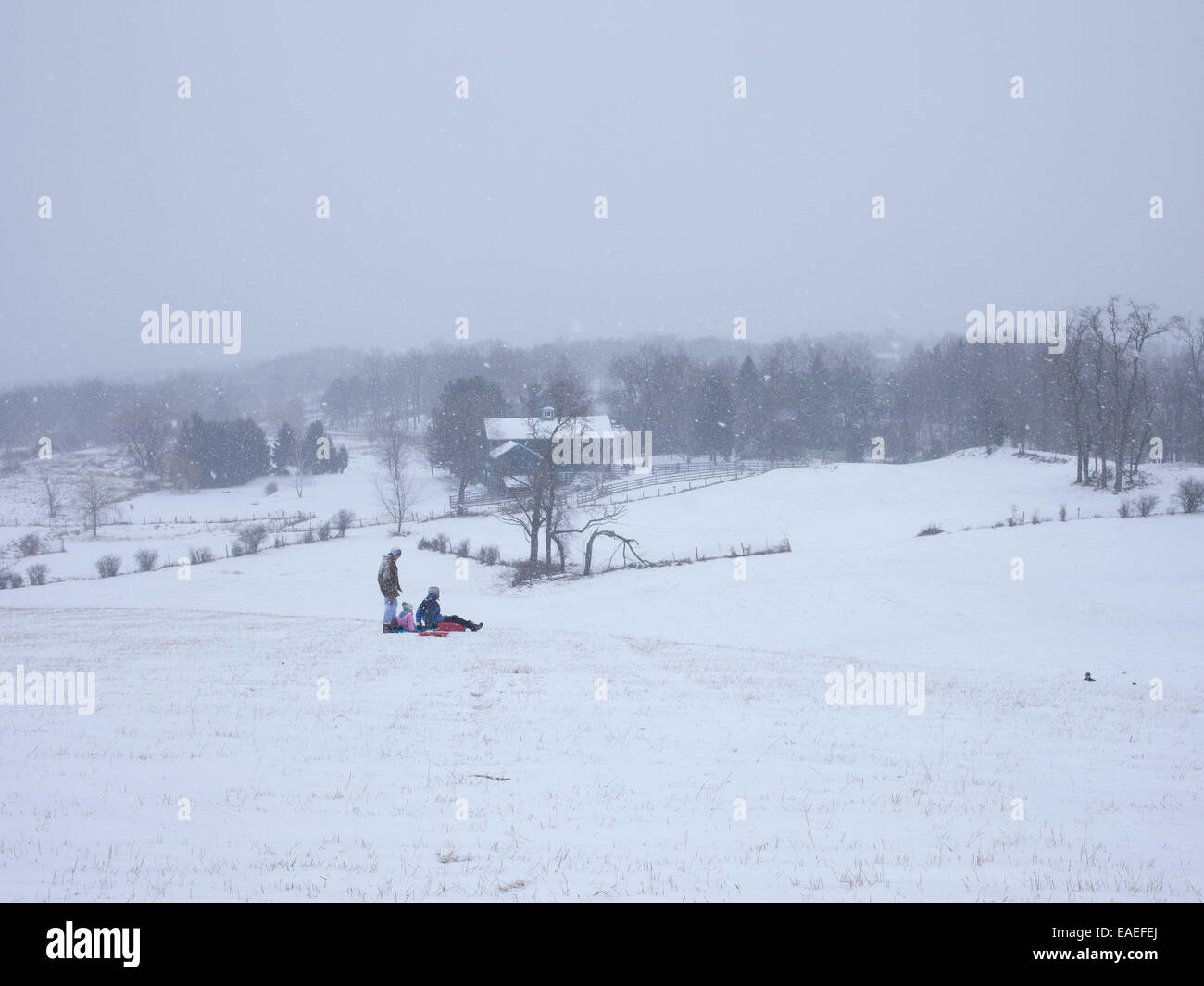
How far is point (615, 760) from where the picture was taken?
843cm

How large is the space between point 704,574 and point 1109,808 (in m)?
25.4

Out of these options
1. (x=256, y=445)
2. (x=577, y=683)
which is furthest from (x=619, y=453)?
(x=577, y=683)

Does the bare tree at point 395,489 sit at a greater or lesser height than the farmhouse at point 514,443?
lesser

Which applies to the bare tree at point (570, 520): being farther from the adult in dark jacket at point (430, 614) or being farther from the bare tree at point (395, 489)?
the adult in dark jacket at point (430, 614)

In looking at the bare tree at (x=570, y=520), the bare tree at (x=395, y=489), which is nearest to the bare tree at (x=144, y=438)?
the bare tree at (x=395, y=489)

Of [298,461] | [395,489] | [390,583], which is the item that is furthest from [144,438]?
[390,583]

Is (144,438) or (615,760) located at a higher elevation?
(144,438)

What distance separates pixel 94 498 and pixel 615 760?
66420 mm

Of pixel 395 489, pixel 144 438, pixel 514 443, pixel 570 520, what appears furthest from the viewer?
pixel 144 438

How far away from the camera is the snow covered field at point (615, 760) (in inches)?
213

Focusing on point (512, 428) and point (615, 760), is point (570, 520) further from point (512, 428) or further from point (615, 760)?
point (615, 760)

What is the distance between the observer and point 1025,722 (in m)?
11.3

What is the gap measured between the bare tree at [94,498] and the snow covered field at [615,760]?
42.5 m

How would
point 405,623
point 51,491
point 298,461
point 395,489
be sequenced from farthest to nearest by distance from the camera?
point 298,461 < point 51,491 < point 395,489 < point 405,623
